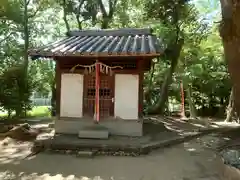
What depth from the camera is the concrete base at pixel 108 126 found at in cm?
989

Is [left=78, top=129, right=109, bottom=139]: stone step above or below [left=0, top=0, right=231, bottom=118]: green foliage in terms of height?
below

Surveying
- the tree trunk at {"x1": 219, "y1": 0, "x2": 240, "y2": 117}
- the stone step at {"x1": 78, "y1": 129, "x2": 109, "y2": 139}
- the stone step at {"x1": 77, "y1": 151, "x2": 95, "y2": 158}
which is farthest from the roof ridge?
the stone step at {"x1": 77, "y1": 151, "x2": 95, "y2": 158}

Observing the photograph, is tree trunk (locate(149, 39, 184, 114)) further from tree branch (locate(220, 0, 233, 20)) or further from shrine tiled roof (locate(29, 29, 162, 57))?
tree branch (locate(220, 0, 233, 20))

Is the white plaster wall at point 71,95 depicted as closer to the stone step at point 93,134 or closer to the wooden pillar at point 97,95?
the wooden pillar at point 97,95

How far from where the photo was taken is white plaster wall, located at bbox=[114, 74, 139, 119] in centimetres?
1010

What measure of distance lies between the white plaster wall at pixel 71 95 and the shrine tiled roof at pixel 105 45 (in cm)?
108

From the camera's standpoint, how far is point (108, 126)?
10008mm

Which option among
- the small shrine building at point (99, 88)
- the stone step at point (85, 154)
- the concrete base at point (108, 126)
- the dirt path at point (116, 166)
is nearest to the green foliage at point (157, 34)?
the small shrine building at point (99, 88)

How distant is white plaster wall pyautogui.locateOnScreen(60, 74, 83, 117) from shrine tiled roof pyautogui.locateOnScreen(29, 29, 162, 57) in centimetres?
108

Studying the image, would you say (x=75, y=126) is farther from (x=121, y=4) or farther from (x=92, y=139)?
(x=121, y=4)

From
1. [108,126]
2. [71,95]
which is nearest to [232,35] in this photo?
[108,126]

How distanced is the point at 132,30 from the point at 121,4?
31.0ft

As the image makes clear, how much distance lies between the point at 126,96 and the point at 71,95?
192 cm

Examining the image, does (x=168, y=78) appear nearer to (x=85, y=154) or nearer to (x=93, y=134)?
(x=93, y=134)
